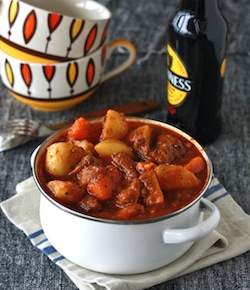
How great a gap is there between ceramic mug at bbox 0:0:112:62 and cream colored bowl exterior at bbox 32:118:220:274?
0.50m

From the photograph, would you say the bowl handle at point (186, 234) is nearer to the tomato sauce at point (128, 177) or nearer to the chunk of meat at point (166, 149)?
the tomato sauce at point (128, 177)

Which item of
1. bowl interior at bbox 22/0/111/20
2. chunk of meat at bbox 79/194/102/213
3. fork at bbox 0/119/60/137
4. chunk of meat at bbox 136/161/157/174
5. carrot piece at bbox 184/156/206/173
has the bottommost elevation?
fork at bbox 0/119/60/137

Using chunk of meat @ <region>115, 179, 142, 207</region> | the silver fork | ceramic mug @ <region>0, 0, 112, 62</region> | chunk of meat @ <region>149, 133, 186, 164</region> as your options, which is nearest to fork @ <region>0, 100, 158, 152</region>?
the silver fork

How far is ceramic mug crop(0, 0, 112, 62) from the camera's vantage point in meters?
1.44

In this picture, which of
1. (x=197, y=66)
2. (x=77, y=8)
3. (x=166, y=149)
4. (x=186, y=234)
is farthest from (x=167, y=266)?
(x=77, y=8)

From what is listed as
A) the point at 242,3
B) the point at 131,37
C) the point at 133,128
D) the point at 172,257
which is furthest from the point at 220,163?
the point at 242,3

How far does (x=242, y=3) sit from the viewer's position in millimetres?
2059

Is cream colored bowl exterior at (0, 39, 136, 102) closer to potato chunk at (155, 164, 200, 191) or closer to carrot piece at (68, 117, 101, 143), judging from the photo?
carrot piece at (68, 117, 101, 143)

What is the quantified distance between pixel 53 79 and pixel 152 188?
0.55 m

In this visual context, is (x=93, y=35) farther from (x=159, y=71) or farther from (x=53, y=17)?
(x=159, y=71)

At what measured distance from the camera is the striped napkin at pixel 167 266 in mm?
1056

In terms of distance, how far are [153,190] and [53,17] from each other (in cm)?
58

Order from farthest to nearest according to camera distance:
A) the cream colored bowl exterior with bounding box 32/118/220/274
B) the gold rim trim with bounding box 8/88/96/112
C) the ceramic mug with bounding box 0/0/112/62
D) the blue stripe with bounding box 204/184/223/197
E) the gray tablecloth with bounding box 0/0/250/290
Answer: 1. the gold rim trim with bounding box 8/88/96/112
2. the ceramic mug with bounding box 0/0/112/62
3. the blue stripe with bounding box 204/184/223/197
4. the gray tablecloth with bounding box 0/0/250/290
5. the cream colored bowl exterior with bounding box 32/118/220/274

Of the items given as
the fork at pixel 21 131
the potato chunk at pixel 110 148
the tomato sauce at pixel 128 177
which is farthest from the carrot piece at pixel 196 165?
the fork at pixel 21 131
